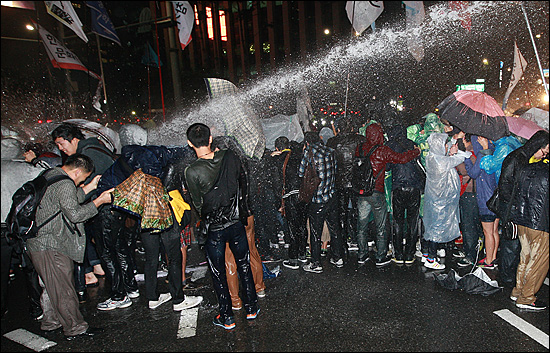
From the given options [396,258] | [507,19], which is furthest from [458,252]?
[507,19]

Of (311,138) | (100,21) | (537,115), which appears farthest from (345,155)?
(100,21)

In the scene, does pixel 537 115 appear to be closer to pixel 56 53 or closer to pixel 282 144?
pixel 282 144

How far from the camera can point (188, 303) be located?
4.32 metres

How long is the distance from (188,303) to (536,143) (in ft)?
13.9

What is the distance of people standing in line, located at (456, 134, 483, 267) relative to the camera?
16.5 feet

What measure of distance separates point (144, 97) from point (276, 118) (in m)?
33.6

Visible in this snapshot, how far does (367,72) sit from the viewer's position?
91.4 feet

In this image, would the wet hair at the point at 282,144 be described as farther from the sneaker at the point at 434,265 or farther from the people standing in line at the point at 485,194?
the sneaker at the point at 434,265

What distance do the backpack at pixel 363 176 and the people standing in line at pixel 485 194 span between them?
1.28 m

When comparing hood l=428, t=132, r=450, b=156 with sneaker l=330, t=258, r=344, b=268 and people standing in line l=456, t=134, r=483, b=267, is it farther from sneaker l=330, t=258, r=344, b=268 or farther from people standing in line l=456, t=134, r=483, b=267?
sneaker l=330, t=258, r=344, b=268

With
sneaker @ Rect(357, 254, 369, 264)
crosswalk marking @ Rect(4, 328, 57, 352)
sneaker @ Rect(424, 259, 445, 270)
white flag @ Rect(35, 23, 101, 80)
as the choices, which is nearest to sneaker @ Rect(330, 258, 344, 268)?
sneaker @ Rect(357, 254, 369, 264)

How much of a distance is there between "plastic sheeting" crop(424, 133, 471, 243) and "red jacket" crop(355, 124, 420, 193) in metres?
0.29

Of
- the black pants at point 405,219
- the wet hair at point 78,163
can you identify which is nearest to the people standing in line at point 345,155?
the black pants at point 405,219

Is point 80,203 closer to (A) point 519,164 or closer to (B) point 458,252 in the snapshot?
(A) point 519,164
